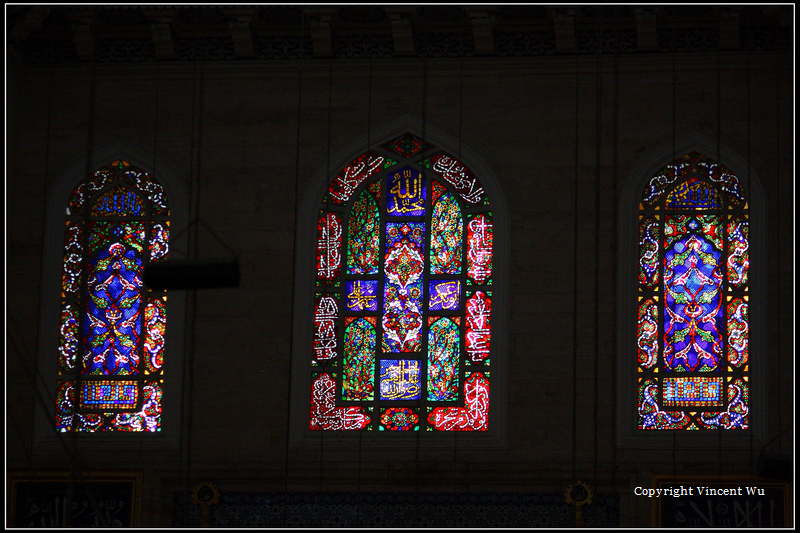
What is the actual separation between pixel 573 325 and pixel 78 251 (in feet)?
14.3

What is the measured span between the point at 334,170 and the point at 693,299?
10.6ft

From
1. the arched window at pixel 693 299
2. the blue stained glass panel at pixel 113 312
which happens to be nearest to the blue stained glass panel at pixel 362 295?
the blue stained glass panel at pixel 113 312

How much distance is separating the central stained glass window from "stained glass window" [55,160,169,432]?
1425 mm

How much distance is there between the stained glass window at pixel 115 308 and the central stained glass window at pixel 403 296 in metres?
1.43

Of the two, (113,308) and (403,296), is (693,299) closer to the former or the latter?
(403,296)

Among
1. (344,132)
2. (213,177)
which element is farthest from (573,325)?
(213,177)

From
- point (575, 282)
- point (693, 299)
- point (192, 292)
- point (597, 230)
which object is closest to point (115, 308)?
point (192, 292)

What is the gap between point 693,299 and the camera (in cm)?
1126

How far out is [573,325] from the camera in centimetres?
1115

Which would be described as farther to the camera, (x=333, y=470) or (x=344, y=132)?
(x=344, y=132)

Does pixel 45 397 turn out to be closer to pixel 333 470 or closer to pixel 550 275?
pixel 333 470

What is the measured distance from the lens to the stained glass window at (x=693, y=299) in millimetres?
10984

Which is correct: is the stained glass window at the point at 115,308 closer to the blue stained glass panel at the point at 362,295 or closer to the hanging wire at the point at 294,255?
the hanging wire at the point at 294,255

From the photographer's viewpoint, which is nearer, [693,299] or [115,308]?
[693,299]
